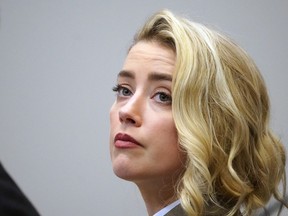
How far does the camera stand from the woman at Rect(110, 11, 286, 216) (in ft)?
2.58

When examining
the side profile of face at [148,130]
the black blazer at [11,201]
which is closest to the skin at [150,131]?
the side profile of face at [148,130]

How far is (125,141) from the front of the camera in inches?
31.6

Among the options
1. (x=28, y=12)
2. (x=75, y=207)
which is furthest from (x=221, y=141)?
(x=28, y=12)

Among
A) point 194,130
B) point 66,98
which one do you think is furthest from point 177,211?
point 66,98

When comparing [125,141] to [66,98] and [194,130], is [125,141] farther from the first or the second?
[66,98]

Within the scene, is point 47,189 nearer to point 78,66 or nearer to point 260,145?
point 78,66

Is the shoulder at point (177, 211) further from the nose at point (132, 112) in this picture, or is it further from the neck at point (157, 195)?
the nose at point (132, 112)

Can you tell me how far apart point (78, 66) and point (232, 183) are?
787 mm

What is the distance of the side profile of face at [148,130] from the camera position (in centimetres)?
79

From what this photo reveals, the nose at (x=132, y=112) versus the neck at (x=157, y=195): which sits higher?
the nose at (x=132, y=112)

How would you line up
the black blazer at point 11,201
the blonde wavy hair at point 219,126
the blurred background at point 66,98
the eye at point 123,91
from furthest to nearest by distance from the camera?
the blurred background at point 66,98
the eye at point 123,91
the blonde wavy hair at point 219,126
the black blazer at point 11,201

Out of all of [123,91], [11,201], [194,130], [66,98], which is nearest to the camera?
[11,201]

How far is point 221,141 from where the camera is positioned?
812 millimetres

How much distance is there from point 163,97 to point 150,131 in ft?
0.26
